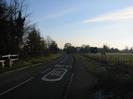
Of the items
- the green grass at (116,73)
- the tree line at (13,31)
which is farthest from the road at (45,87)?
the tree line at (13,31)

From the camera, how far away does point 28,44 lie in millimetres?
59188

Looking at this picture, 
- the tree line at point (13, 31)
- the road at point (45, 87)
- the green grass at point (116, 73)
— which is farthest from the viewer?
the tree line at point (13, 31)

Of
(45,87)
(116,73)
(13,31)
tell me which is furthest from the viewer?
(13,31)

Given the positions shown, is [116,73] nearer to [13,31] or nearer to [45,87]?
[45,87]

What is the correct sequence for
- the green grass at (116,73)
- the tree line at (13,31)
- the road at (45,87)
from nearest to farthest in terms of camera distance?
the road at (45,87), the green grass at (116,73), the tree line at (13,31)

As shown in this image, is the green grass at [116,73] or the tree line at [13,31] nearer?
the green grass at [116,73]

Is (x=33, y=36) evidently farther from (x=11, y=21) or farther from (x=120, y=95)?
(x=120, y=95)

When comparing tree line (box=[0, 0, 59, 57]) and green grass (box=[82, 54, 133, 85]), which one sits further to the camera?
tree line (box=[0, 0, 59, 57])

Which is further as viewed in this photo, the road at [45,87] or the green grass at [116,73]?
the green grass at [116,73]

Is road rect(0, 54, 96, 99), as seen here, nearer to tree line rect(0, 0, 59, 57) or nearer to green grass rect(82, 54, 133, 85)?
green grass rect(82, 54, 133, 85)

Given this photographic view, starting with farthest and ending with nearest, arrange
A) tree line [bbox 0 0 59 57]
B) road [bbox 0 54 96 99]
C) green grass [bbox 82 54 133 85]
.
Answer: tree line [bbox 0 0 59 57], green grass [bbox 82 54 133 85], road [bbox 0 54 96 99]

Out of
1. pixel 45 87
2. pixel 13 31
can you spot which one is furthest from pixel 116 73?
pixel 13 31

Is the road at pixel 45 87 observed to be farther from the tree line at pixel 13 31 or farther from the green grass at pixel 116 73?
the tree line at pixel 13 31

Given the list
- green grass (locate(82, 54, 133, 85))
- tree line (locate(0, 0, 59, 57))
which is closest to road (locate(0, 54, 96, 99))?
green grass (locate(82, 54, 133, 85))
